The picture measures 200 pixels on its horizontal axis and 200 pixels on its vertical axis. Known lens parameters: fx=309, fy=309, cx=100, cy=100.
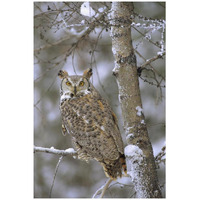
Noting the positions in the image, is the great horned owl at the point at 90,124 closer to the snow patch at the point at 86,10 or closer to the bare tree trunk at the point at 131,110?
the bare tree trunk at the point at 131,110

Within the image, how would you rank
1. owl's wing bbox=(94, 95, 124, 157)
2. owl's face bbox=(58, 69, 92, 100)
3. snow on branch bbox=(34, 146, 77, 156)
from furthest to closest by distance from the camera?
owl's face bbox=(58, 69, 92, 100)
owl's wing bbox=(94, 95, 124, 157)
snow on branch bbox=(34, 146, 77, 156)

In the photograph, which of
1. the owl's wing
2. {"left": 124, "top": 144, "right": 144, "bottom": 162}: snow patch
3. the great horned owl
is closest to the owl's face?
the great horned owl

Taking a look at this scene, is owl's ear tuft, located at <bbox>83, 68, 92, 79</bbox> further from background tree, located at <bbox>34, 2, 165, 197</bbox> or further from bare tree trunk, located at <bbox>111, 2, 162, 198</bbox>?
bare tree trunk, located at <bbox>111, 2, 162, 198</bbox>

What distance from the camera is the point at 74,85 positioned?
2.50 metres

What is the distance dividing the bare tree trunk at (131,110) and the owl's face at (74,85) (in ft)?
0.96

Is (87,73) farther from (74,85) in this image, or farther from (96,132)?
(96,132)

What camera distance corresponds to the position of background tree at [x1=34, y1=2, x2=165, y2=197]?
244cm

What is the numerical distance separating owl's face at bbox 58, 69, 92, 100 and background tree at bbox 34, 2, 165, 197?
0.10 meters

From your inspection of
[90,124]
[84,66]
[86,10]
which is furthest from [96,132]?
[86,10]

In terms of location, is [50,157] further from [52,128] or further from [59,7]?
[59,7]

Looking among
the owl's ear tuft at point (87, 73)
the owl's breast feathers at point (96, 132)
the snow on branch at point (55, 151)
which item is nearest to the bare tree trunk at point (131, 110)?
the owl's breast feathers at point (96, 132)

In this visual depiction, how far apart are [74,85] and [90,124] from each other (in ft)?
Result: 1.12
